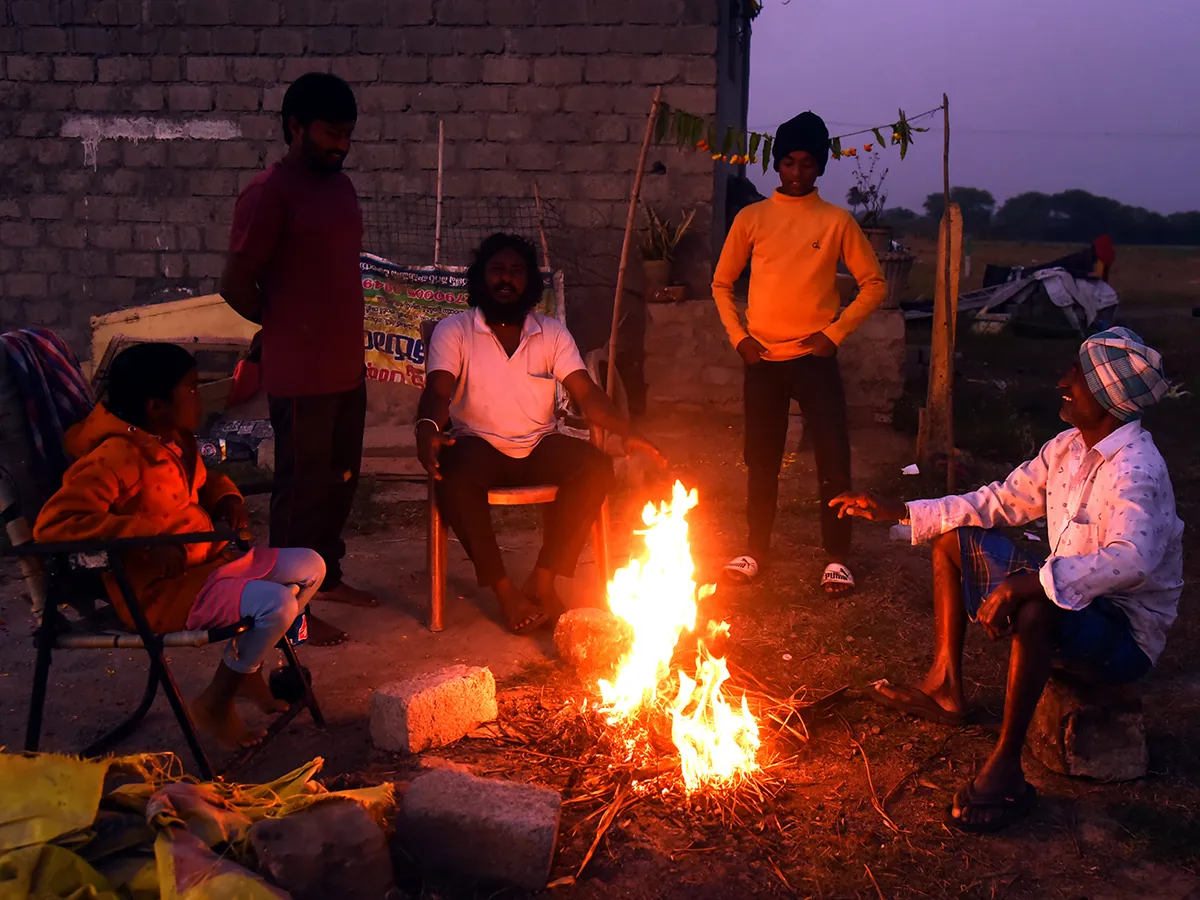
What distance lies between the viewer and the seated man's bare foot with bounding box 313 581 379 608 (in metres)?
4.99

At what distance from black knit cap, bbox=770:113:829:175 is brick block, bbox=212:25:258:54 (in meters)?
5.99

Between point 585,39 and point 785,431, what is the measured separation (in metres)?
4.93

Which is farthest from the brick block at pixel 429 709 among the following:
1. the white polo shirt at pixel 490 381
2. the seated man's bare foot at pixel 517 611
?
the white polo shirt at pixel 490 381

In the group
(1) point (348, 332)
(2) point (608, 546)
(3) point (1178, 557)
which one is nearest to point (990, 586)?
(3) point (1178, 557)

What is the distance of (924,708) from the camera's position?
3779mm

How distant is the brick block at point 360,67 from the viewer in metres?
8.91

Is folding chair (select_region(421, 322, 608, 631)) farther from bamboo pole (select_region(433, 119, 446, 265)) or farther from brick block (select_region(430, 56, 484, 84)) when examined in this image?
brick block (select_region(430, 56, 484, 84))

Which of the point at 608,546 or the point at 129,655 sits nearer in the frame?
the point at 129,655

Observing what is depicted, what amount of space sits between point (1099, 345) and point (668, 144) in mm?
6031

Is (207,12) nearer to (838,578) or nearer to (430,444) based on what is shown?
(430,444)

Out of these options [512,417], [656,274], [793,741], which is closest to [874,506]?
[793,741]

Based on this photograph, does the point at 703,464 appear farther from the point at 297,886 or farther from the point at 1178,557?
the point at 297,886

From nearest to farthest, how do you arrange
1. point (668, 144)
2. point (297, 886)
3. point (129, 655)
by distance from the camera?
point (297, 886) → point (129, 655) → point (668, 144)

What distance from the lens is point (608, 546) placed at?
5.00 m
